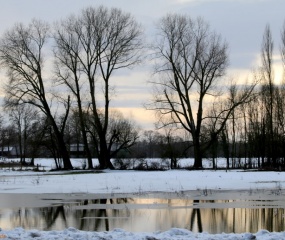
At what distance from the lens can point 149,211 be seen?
16125 millimetres

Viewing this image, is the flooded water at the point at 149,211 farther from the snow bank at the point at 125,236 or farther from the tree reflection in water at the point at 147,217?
the snow bank at the point at 125,236

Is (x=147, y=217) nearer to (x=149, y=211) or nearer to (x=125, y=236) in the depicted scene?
(x=149, y=211)

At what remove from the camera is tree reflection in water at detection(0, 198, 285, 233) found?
1301cm

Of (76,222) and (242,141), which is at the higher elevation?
(242,141)

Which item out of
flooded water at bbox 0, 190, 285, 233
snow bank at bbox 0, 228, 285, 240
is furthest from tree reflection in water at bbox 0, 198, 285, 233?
snow bank at bbox 0, 228, 285, 240

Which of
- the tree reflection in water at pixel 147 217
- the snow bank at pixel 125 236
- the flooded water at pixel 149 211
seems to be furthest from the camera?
the flooded water at pixel 149 211

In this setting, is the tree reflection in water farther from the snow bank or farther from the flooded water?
the snow bank

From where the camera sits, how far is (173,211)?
16078 millimetres

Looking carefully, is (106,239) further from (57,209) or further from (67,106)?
(67,106)

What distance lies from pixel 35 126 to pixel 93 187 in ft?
158

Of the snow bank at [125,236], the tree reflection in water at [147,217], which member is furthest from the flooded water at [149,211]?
the snow bank at [125,236]

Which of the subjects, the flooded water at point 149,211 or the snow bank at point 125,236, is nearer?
the snow bank at point 125,236

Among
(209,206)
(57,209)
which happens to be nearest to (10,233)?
(57,209)

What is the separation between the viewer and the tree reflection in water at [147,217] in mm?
13008
